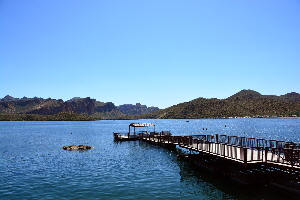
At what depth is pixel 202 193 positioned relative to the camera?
68.7ft

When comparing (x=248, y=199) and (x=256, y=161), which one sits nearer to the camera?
(x=248, y=199)

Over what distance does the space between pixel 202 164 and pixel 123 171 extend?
973cm

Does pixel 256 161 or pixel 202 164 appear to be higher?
pixel 256 161

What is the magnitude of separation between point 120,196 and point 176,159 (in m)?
18.2

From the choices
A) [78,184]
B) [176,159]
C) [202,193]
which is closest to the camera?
[202,193]

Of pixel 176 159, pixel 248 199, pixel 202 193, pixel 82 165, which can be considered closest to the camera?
pixel 248 199

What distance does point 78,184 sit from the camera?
76.0ft

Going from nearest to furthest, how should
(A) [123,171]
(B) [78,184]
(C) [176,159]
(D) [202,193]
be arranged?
1. (D) [202,193]
2. (B) [78,184]
3. (A) [123,171]
4. (C) [176,159]

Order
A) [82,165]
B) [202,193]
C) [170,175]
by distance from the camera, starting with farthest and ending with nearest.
→ [82,165] < [170,175] < [202,193]

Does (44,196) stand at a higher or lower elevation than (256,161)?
lower

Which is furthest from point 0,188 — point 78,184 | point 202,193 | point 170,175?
point 202,193

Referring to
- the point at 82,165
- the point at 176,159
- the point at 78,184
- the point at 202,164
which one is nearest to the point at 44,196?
the point at 78,184

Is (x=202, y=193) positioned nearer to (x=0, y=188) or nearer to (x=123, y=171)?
(x=123, y=171)

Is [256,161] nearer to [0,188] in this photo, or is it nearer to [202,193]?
[202,193]
